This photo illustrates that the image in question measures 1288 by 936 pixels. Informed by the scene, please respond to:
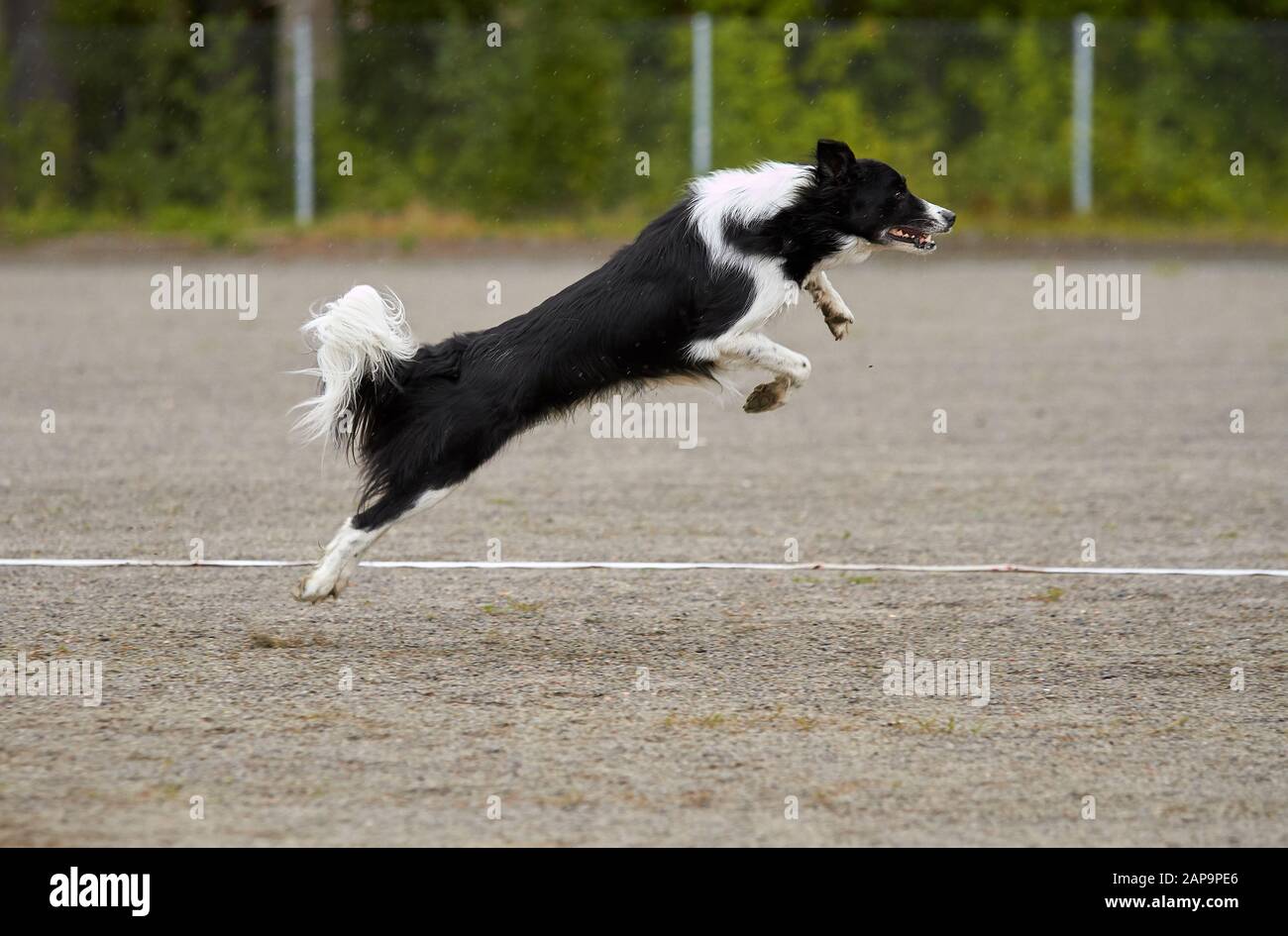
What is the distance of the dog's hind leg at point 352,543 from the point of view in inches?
263

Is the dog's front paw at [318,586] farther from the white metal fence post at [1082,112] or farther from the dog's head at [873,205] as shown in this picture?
the white metal fence post at [1082,112]

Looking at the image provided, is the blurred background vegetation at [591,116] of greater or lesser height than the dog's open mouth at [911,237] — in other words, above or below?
above

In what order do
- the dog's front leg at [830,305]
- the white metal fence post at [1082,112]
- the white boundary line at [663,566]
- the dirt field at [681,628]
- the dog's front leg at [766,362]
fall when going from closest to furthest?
1. the dirt field at [681,628]
2. the dog's front leg at [766,362]
3. the dog's front leg at [830,305]
4. the white boundary line at [663,566]
5. the white metal fence post at [1082,112]

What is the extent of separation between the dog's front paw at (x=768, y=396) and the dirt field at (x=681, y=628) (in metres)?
0.88

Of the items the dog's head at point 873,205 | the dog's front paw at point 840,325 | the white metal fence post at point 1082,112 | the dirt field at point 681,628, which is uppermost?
the white metal fence post at point 1082,112

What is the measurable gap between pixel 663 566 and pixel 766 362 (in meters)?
1.54

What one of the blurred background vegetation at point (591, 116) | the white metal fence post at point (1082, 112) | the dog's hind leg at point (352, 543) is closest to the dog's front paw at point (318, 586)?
the dog's hind leg at point (352, 543)

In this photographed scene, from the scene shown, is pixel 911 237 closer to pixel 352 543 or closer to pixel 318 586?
pixel 352 543

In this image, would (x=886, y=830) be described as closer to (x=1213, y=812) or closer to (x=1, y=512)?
(x=1213, y=812)

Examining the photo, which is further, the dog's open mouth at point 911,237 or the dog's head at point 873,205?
the dog's open mouth at point 911,237

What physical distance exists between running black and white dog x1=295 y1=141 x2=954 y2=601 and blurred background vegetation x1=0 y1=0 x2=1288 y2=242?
18000 millimetres

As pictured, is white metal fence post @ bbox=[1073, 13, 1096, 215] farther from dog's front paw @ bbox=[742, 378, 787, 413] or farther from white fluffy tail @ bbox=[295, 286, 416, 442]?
white fluffy tail @ bbox=[295, 286, 416, 442]

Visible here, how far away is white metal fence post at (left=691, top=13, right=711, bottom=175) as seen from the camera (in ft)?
81.1

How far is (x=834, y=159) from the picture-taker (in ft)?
23.2
